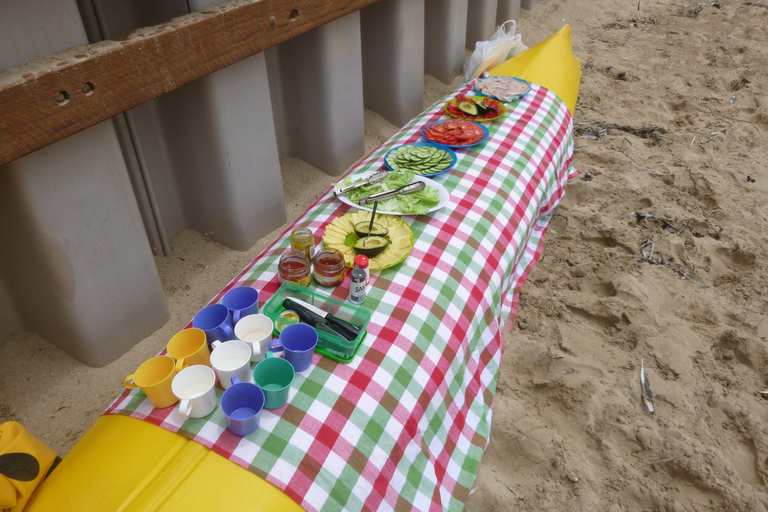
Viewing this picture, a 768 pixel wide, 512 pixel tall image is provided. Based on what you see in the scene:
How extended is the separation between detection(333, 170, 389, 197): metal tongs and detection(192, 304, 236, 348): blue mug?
0.84m

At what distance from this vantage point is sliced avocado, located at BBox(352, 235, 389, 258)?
73.0 inches

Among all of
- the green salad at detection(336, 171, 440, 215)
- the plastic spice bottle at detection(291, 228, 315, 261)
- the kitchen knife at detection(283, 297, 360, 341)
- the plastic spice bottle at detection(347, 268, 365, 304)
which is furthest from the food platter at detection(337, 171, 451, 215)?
the kitchen knife at detection(283, 297, 360, 341)

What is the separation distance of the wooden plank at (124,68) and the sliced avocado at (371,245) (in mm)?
944

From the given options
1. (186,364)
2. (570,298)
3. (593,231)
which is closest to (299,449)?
(186,364)

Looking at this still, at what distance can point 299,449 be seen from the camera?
129cm

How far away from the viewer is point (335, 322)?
1545 mm

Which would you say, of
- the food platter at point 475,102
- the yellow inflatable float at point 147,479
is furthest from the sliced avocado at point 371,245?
the food platter at point 475,102

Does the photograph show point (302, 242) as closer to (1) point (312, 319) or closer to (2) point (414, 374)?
(1) point (312, 319)

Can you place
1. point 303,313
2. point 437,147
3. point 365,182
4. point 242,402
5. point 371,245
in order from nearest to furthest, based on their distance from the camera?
point 242,402 < point 303,313 < point 371,245 < point 365,182 < point 437,147

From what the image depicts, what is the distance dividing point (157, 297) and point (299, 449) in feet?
4.02

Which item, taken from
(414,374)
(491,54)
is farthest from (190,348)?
(491,54)

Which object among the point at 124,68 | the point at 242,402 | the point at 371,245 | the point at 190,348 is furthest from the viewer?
the point at 371,245

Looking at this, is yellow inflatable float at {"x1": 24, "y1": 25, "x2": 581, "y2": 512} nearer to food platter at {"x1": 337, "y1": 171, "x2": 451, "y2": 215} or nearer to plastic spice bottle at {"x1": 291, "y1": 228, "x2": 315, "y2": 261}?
plastic spice bottle at {"x1": 291, "y1": 228, "x2": 315, "y2": 261}

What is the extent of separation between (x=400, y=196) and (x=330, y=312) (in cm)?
73
